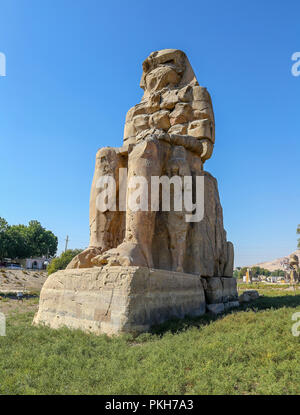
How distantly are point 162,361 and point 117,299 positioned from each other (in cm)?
130

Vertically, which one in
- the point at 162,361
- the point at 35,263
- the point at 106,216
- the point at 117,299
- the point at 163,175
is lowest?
the point at 35,263

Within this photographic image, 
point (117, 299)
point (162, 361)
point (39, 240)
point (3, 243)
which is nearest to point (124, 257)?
point (117, 299)

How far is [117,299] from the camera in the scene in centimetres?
417

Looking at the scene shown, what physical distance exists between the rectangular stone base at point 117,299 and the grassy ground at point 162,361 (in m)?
0.26

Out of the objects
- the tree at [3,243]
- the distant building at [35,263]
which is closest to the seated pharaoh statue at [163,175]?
the tree at [3,243]

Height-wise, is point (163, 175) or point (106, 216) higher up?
point (163, 175)

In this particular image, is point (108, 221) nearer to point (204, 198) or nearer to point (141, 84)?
point (204, 198)

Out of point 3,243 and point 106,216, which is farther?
point 3,243

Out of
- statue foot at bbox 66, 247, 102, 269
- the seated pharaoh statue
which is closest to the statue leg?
the seated pharaoh statue

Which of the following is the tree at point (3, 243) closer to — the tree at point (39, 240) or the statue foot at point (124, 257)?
the tree at point (39, 240)

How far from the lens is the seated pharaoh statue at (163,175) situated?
5.20m

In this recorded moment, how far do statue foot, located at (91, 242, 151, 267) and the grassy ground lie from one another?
993 millimetres

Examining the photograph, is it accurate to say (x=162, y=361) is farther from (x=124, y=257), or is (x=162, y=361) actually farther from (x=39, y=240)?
(x=39, y=240)

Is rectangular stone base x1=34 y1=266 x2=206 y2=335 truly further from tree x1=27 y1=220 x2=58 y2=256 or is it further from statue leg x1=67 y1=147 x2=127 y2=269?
tree x1=27 y1=220 x2=58 y2=256
